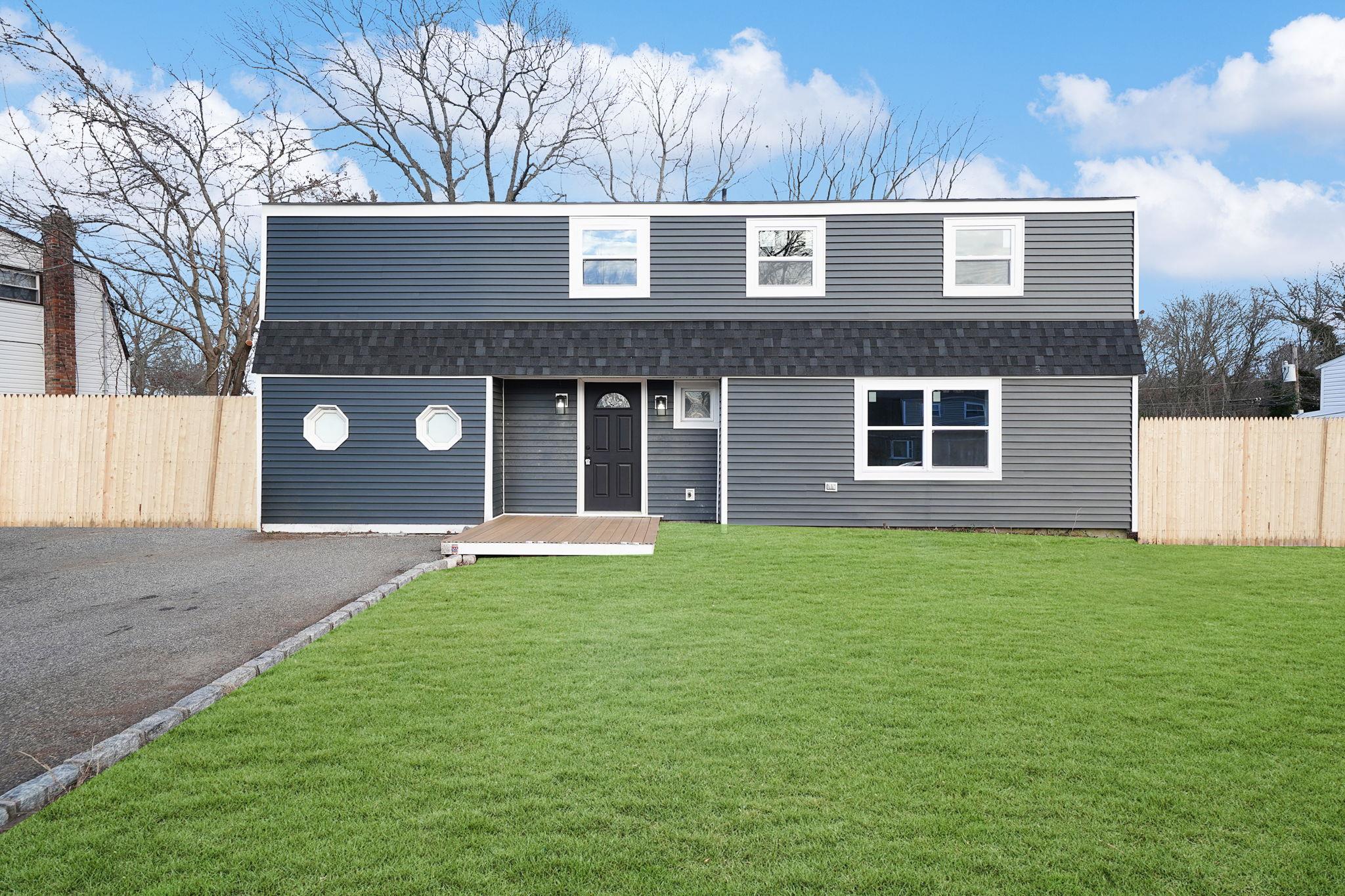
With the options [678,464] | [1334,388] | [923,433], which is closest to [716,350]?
[678,464]

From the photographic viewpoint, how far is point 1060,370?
11.7 meters

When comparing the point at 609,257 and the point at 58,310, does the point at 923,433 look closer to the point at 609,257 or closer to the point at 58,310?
the point at 609,257

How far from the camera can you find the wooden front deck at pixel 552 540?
356 inches

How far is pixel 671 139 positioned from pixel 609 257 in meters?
15.5

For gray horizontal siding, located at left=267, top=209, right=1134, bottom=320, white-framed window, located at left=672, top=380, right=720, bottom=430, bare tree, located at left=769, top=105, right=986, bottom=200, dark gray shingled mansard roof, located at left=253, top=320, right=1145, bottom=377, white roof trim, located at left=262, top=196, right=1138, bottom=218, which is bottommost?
white-framed window, located at left=672, top=380, right=720, bottom=430

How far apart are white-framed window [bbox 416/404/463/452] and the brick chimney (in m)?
15.3

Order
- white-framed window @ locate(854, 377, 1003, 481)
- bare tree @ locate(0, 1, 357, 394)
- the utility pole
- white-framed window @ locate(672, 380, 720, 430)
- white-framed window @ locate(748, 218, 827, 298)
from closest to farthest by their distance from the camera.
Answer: white-framed window @ locate(854, 377, 1003, 481), white-framed window @ locate(748, 218, 827, 298), white-framed window @ locate(672, 380, 720, 430), bare tree @ locate(0, 1, 357, 394), the utility pole

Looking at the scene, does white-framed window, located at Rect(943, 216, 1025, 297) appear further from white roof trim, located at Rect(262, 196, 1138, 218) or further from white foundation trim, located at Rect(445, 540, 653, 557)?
white foundation trim, located at Rect(445, 540, 653, 557)

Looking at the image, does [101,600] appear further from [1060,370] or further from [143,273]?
[143,273]

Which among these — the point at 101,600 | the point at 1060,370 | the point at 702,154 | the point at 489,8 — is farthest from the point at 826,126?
the point at 101,600

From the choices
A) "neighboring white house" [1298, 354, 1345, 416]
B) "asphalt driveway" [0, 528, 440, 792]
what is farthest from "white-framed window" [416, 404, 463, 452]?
"neighboring white house" [1298, 354, 1345, 416]

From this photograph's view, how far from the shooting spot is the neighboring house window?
65.3 feet

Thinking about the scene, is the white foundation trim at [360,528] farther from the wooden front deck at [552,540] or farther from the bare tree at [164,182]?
the bare tree at [164,182]

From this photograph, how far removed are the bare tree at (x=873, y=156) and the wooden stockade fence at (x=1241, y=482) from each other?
54.6ft
